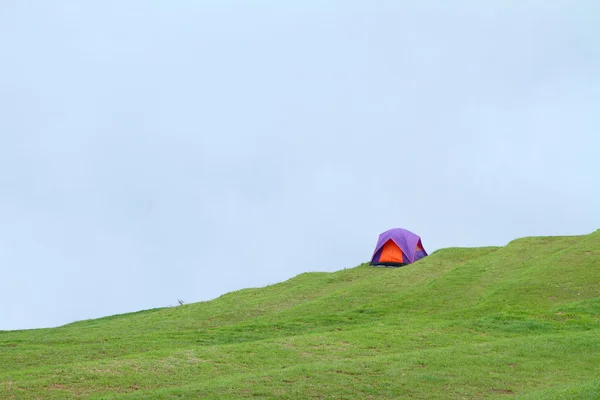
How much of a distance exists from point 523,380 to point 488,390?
184 centimetres

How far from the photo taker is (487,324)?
3042 cm

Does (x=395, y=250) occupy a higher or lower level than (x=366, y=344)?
higher

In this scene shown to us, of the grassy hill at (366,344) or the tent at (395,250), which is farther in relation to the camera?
the tent at (395,250)

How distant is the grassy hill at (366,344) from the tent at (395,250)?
7.48m

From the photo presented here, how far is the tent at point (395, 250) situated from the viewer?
54.7 m

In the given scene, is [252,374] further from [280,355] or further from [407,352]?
[407,352]

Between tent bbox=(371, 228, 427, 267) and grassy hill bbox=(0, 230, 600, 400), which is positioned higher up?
tent bbox=(371, 228, 427, 267)

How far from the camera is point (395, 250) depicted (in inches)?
2160

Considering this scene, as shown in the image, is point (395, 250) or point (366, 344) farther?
point (395, 250)

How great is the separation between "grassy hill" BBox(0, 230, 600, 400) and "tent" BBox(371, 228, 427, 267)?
7477 millimetres

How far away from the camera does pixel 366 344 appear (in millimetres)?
25922

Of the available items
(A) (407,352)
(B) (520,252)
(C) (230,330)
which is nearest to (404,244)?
(B) (520,252)

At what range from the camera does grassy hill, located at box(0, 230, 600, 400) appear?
62.6 feet

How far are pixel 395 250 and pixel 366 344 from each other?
2939cm
